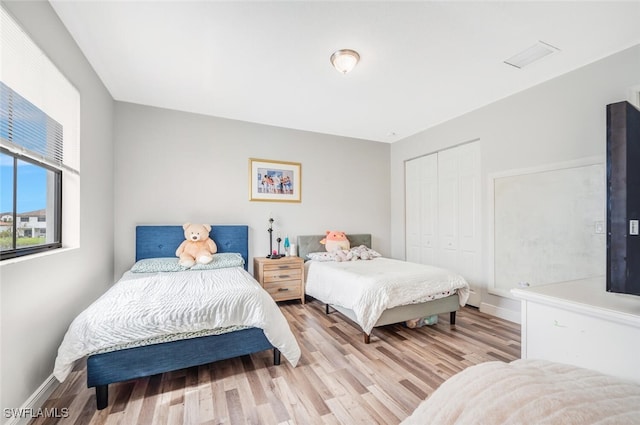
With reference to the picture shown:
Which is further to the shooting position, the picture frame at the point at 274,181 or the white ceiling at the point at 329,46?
the picture frame at the point at 274,181

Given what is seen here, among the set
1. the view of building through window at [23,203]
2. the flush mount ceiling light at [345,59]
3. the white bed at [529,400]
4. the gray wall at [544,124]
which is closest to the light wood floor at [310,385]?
the view of building through window at [23,203]

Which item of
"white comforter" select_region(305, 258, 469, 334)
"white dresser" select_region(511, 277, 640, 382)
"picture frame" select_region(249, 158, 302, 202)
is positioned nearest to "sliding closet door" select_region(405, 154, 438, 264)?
"white comforter" select_region(305, 258, 469, 334)

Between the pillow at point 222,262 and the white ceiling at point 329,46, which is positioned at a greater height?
the white ceiling at point 329,46

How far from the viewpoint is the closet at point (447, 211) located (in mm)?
3539

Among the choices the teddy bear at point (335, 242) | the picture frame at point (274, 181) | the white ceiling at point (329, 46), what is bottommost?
the teddy bear at point (335, 242)

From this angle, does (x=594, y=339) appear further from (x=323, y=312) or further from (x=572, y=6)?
(x=323, y=312)

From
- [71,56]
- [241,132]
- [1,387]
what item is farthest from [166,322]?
[241,132]

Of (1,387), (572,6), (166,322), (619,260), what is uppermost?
(572,6)

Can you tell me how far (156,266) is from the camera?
9.68 feet

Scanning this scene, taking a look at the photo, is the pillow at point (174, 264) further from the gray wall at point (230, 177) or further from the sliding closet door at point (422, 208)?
the sliding closet door at point (422, 208)

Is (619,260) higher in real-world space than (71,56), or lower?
lower

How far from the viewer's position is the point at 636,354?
3.04ft

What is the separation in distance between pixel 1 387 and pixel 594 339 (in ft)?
8.85

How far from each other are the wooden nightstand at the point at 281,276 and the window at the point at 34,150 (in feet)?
6.40
